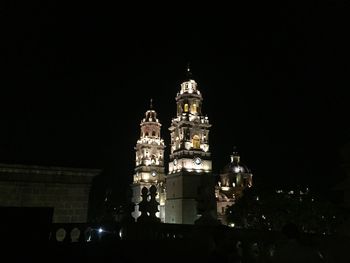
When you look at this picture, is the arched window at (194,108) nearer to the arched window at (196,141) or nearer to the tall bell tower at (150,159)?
the arched window at (196,141)

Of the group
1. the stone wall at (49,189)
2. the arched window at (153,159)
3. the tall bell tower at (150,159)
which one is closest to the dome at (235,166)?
the tall bell tower at (150,159)

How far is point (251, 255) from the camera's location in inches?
→ 302

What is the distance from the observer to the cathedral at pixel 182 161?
59625 millimetres

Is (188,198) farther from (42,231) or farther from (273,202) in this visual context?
(42,231)

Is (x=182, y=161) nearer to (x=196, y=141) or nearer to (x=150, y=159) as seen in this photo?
(x=196, y=141)

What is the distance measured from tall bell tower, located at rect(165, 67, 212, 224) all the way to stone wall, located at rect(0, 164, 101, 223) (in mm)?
45327

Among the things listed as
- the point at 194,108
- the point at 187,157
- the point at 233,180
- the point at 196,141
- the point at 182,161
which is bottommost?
the point at 182,161

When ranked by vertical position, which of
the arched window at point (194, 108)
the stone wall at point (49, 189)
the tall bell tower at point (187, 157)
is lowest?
the stone wall at point (49, 189)

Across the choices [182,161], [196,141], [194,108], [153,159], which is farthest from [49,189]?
[153,159]

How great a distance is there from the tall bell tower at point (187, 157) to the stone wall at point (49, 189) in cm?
4533

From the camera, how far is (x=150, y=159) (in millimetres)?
79562

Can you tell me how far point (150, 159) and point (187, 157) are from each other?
19602 millimetres

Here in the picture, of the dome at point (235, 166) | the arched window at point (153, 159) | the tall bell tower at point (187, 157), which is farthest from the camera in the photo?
the dome at point (235, 166)

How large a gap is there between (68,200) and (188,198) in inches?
1908
